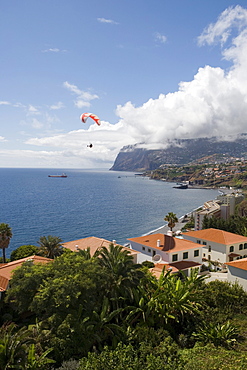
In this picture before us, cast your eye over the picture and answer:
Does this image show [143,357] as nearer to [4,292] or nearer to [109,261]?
[109,261]

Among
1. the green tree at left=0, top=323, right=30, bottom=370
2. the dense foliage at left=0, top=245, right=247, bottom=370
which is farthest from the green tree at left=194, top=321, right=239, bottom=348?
the green tree at left=0, top=323, right=30, bottom=370

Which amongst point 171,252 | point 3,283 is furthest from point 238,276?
point 3,283

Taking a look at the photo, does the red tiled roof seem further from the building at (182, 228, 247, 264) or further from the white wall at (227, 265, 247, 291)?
the white wall at (227, 265, 247, 291)

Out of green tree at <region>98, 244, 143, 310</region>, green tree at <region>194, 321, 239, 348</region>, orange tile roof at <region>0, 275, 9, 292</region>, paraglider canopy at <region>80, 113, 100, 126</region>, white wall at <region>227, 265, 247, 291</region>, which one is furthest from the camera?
paraglider canopy at <region>80, 113, 100, 126</region>

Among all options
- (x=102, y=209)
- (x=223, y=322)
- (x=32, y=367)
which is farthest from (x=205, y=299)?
(x=102, y=209)

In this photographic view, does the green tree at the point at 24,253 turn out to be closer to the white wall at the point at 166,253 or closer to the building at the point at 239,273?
the white wall at the point at 166,253

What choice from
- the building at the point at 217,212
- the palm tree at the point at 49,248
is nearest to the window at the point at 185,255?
the palm tree at the point at 49,248
